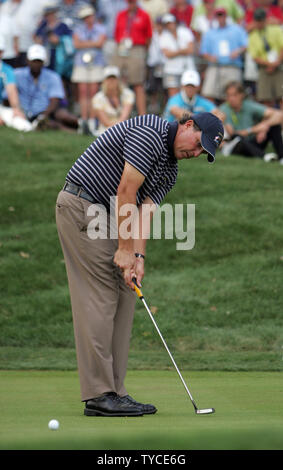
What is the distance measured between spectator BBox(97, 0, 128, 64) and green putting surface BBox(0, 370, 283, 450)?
1056 centimetres

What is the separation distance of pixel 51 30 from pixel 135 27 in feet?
5.12

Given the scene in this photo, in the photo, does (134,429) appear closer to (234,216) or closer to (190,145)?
(190,145)

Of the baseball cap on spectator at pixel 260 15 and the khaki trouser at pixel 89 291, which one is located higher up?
the baseball cap on spectator at pixel 260 15

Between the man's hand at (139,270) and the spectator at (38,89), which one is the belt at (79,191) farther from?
the spectator at (38,89)

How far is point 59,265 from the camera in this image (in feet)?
39.0

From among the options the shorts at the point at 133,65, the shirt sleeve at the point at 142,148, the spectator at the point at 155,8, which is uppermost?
the spectator at the point at 155,8

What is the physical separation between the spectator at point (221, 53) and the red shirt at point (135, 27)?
103cm

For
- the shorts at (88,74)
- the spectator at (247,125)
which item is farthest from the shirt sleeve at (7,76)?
the spectator at (247,125)

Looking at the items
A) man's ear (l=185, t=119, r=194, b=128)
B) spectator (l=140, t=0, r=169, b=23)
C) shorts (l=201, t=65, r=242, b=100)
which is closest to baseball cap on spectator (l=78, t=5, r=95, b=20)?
spectator (l=140, t=0, r=169, b=23)

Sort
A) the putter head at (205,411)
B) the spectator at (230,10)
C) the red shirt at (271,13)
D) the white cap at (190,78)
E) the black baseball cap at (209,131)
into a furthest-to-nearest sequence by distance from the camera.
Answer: the spectator at (230,10) → the red shirt at (271,13) → the white cap at (190,78) → the black baseball cap at (209,131) → the putter head at (205,411)

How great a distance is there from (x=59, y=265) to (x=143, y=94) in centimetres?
623

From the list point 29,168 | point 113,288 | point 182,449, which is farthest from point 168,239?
point 182,449

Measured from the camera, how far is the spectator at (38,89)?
1587 centimetres

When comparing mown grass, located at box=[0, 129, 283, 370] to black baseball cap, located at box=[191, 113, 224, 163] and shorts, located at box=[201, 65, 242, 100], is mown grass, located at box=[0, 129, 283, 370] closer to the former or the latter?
shorts, located at box=[201, 65, 242, 100]
